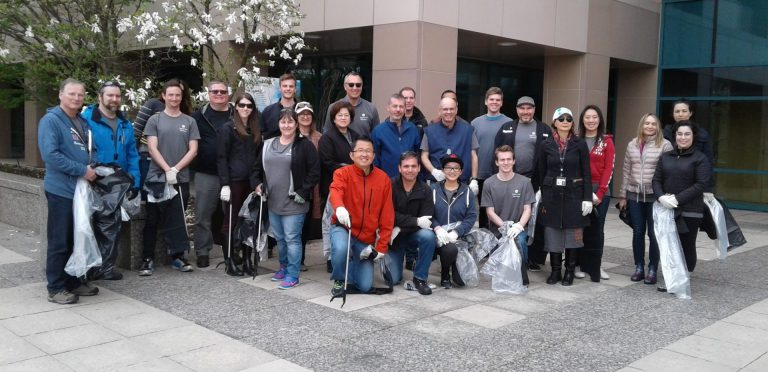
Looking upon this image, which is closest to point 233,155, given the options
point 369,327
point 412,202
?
point 412,202

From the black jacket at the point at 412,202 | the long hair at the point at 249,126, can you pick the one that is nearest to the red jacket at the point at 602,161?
the black jacket at the point at 412,202

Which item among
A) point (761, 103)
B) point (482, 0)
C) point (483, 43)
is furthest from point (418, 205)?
point (761, 103)

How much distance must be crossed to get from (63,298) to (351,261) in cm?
253

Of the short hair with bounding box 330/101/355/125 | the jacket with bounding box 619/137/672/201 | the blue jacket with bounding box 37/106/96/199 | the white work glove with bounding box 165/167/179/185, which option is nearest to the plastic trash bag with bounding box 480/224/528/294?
the jacket with bounding box 619/137/672/201

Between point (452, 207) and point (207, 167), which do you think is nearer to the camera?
point (452, 207)

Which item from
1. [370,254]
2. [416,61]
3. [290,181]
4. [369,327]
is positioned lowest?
[369,327]

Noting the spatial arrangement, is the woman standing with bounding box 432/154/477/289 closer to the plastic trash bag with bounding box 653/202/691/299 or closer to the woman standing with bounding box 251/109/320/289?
the woman standing with bounding box 251/109/320/289

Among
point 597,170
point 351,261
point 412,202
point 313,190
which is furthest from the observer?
point 597,170

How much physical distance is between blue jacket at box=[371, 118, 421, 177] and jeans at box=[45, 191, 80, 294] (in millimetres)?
2960

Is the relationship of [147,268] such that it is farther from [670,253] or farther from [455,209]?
[670,253]

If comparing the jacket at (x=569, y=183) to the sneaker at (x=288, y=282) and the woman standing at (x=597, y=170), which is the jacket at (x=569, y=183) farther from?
the sneaker at (x=288, y=282)

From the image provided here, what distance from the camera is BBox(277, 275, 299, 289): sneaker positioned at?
6512 millimetres

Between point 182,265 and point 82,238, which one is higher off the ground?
point 82,238

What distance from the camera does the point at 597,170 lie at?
7066mm
